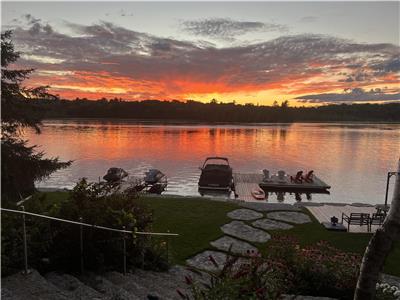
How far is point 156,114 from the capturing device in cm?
16150

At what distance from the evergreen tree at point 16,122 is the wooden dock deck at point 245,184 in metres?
14.7

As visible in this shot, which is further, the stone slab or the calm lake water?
the calm lake water

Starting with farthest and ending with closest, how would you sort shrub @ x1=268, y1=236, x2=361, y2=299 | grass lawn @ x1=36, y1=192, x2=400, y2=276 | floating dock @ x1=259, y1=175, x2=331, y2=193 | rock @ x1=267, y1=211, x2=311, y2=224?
floating dock @ x1=259, y1=175, x2=331, y2=193 < rock @ x1=267, y1=211, x2=311, y2=224 < grass lawn @ x1=36, y1=192, x2=400, y2=276 < shrub @ x1=268, y1=236, x2=361, y2=299

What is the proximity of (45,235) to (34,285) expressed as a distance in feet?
3.95

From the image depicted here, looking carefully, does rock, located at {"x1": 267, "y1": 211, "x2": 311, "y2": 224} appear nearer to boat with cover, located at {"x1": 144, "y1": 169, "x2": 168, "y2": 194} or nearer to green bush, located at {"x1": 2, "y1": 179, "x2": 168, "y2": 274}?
green bush, located at {"x1": 2, "y1": 179, "x2": 168, "y2": 274}

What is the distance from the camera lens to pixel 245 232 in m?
13.4

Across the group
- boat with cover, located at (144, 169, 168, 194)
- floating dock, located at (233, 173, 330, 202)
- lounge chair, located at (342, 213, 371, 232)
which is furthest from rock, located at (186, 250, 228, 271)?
floating dock, located at (233, 173, 330, 202)

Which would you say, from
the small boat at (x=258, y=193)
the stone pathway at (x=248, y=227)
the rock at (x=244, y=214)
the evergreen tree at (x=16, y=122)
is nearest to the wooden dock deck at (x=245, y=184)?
the small boat at (x=258, y=193)

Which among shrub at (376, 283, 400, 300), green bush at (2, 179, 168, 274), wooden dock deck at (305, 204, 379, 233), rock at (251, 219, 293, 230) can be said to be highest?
green bush at (2, 179, 168, 274)

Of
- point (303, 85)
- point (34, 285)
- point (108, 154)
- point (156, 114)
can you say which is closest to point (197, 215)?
point (34, 285)

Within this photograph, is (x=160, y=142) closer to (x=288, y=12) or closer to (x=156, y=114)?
(x=288, y=12)

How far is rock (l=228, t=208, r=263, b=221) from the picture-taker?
15380 millimetres

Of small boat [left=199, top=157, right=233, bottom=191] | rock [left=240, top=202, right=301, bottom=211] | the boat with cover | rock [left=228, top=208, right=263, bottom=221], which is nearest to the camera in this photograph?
rock [left=228, top=208, right=263, bottom=221]

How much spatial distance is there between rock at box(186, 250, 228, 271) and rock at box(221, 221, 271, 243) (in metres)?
1.78
